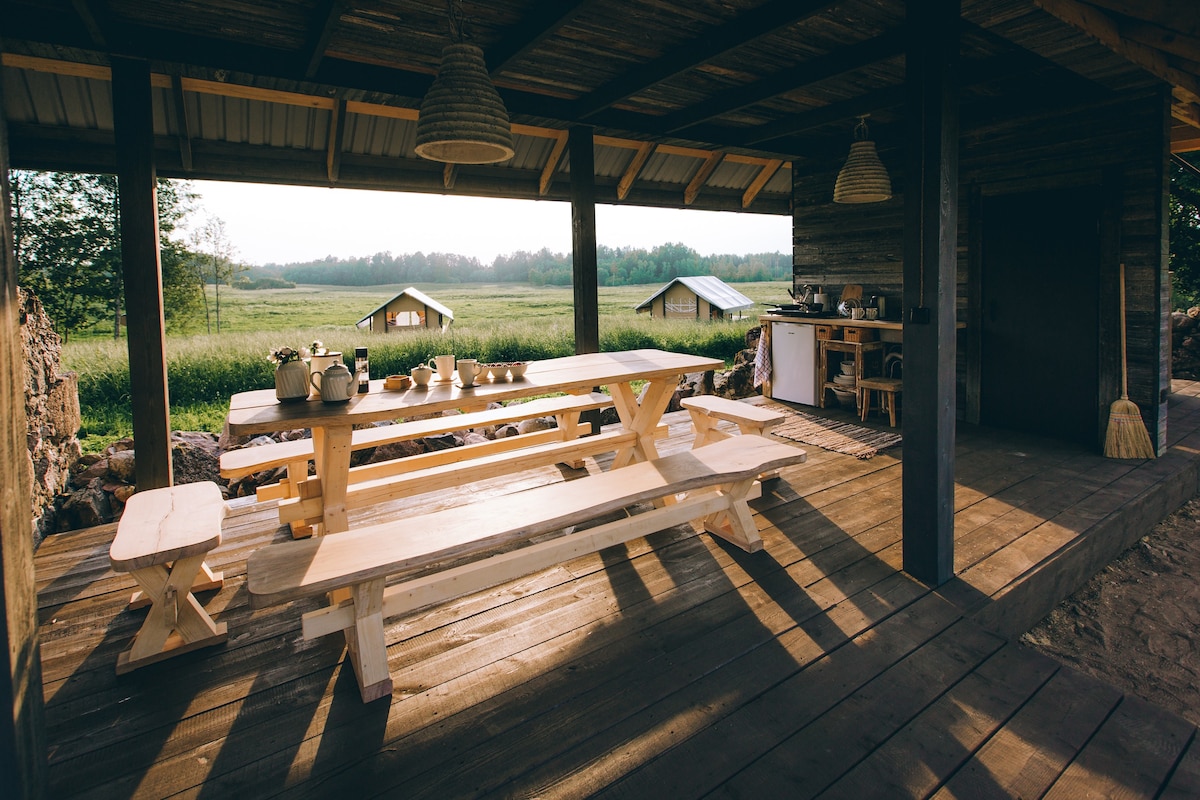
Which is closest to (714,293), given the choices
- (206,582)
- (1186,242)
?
(1186,242)

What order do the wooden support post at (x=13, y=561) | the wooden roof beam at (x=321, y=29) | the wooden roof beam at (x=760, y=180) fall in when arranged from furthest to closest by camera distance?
the wooden roof beam at (x=760, y=180) → the wooden roof beam at (x=321, y=29) → the wooden support post at (x=13, y=561)

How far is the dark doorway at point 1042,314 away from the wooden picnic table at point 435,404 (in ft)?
10.5

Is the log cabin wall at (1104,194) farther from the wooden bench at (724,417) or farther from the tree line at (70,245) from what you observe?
the tree line at (70,245)

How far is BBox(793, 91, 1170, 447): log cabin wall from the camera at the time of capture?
182 inches

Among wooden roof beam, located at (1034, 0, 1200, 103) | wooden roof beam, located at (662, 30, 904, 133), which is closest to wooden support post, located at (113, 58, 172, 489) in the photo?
wooden roof beam, located at (662, 30, 904, 133)

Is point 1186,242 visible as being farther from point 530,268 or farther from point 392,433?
point 530,268

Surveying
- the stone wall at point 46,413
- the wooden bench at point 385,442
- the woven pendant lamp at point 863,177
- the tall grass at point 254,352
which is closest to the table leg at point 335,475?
the wooden bench at point 385,442

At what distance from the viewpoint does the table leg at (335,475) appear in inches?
113

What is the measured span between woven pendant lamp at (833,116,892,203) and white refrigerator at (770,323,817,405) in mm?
1605

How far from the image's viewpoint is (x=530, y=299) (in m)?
40.0

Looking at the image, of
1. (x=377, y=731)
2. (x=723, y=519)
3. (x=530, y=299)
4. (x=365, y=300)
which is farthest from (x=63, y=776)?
(x=530, y=299)

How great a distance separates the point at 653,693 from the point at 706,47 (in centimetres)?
350

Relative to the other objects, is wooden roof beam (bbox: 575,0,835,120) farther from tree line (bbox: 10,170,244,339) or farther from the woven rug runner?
tree line (bbox: 10,170,244,339)

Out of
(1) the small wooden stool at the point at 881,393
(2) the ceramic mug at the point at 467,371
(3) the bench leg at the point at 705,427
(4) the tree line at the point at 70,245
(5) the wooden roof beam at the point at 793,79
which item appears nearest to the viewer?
(2) the ceramic mug at the point at 467,371
